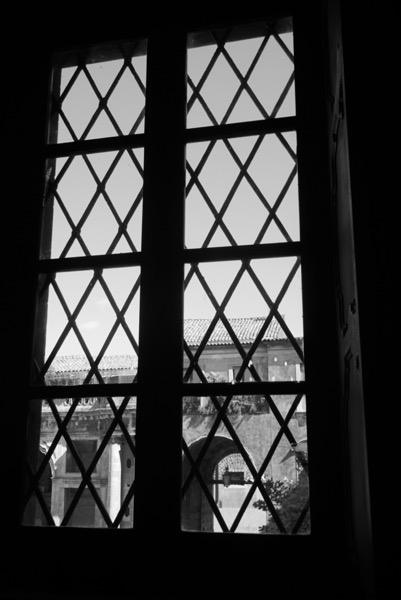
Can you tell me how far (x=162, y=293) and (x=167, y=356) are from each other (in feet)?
0.68

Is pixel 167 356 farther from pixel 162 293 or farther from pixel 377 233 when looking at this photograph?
pixel 377 233

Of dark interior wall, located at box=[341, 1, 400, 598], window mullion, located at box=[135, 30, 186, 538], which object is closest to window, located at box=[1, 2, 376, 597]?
window mullion, located at box=[135, 30, 186, 538]

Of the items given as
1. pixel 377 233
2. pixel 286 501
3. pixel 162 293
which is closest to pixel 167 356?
pixel 162 293

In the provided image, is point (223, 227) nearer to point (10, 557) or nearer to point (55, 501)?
point (10, 557)

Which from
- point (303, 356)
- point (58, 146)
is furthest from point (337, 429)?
point (58, 146)

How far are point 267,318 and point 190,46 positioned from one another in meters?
1.10

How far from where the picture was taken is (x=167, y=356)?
6.43ft

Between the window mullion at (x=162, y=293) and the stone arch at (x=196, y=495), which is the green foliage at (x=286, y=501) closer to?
the stone arch at (x=196, y=495)

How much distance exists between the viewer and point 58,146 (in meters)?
2.32

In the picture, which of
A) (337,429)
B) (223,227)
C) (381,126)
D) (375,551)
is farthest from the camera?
(223,227)

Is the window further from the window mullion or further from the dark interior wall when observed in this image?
the dark interior wall

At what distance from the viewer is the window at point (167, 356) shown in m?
1.78

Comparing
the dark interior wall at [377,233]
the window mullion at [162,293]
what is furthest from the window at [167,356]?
the dark interior wall at [377,233]

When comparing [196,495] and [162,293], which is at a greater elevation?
[162,293]
